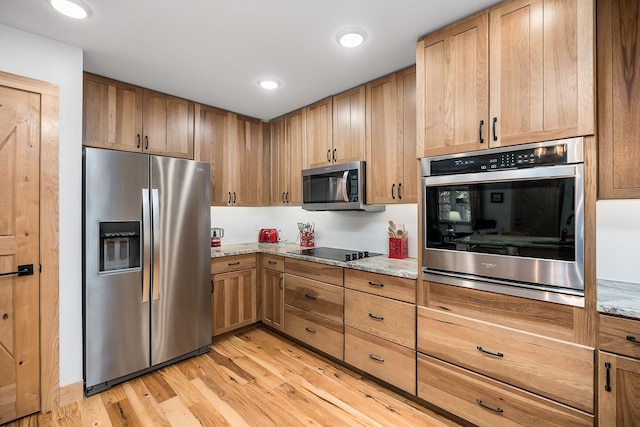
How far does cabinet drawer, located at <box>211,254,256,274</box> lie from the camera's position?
117 inches

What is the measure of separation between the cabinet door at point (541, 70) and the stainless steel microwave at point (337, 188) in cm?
121

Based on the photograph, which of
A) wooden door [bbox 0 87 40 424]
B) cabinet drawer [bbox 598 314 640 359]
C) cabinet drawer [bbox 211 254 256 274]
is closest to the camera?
cabinet drawer [bbox 598 314 640 359]

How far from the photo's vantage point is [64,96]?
6.68ft

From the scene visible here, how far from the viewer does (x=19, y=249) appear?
1.89 metres

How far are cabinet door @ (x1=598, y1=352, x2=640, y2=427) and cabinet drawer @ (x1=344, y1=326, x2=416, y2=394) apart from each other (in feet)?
3.07

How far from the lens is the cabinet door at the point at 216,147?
321cm

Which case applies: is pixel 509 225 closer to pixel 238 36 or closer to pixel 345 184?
pixel 345 184

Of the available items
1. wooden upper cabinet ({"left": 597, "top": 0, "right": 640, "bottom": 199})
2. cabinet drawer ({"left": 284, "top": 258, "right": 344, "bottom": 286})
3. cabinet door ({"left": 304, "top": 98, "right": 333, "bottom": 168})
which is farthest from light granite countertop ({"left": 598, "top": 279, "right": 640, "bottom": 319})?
cabinet door ({"left": 304, "top": 98, "right": 333, "bottom": 168})

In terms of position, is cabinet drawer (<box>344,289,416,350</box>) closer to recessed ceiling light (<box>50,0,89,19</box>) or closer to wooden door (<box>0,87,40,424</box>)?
wooden door (<box>0,87,40,424</box>)

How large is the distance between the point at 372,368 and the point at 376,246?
114 centimetres

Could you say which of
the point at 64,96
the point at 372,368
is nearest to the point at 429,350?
the point at 372,368

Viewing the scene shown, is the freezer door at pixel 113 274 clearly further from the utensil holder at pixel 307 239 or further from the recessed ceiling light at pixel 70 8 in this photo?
the utensil holder at pixel 307 239

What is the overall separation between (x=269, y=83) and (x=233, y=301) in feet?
7.28

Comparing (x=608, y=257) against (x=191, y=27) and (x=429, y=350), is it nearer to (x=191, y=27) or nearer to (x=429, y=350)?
(x=429, y=350)
